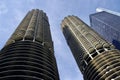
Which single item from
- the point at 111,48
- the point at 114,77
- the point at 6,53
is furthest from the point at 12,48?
the point at 111,48

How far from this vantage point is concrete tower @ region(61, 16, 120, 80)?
244 feet

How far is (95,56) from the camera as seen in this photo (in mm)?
86688

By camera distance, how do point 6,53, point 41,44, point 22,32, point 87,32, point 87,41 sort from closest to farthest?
point 6,53, point 41,44, point 22,32, point 87,41, point 87,32

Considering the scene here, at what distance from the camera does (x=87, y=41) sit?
103000mm

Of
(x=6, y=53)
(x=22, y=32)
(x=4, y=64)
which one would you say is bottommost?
(x=4, y=64)

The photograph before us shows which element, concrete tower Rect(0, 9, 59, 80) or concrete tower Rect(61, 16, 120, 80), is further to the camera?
concrete tower Rect(61, 16, 120, 80)

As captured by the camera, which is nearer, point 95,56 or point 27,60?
point 27,60

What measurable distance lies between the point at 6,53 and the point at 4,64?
708 cm

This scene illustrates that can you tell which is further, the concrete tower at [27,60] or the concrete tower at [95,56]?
the concrete tower at [95,56]

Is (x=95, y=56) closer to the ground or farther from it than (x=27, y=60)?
farther from it

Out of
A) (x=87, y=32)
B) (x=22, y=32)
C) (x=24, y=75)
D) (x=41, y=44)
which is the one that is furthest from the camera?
(x=87, y=32)

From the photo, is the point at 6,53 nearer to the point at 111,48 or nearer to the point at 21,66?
the point at 21,66

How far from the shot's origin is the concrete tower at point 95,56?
244 ft

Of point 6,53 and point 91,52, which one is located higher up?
point 91,52
